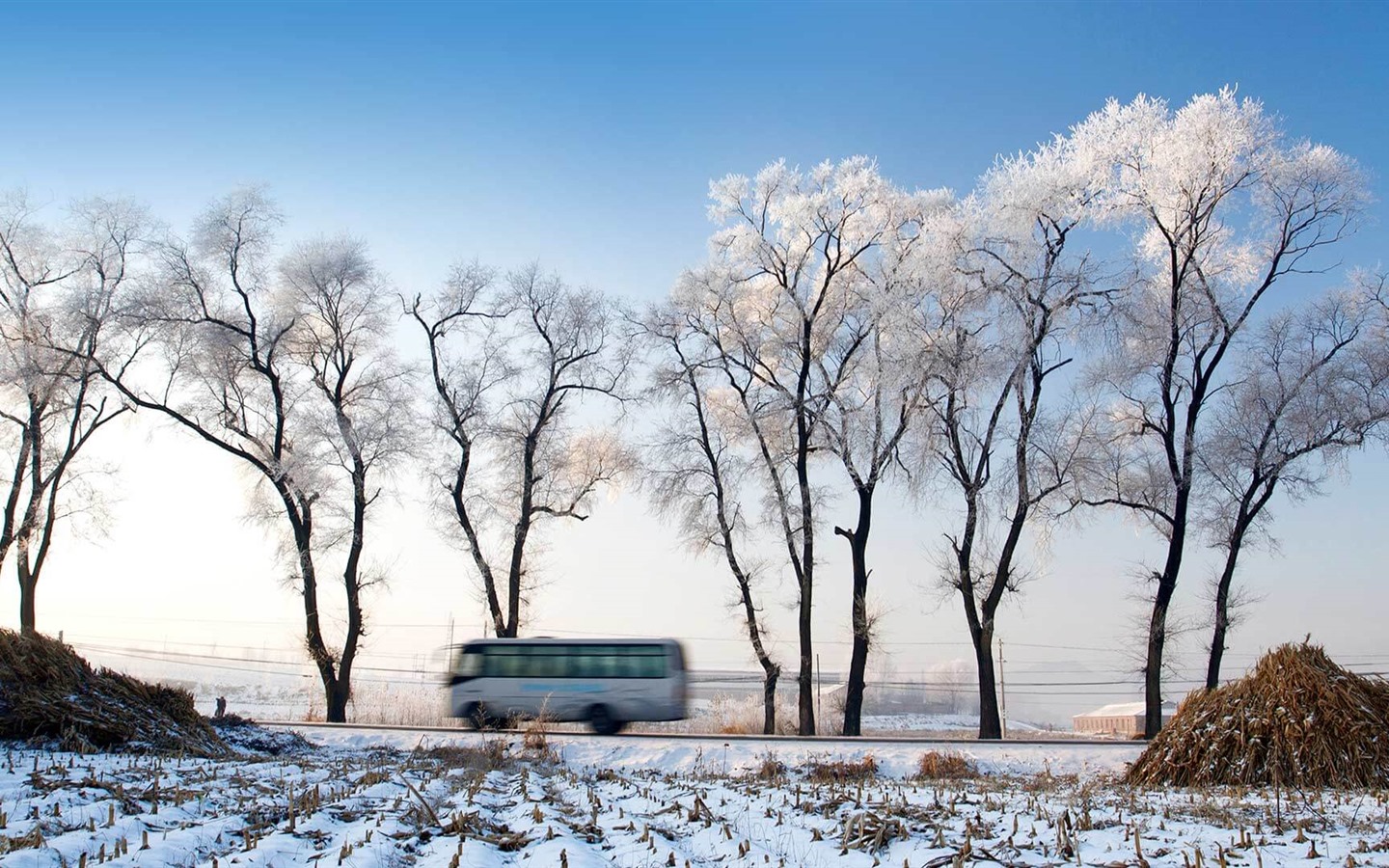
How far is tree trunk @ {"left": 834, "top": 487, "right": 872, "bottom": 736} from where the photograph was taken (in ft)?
78.1

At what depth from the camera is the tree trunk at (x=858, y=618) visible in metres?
23.8

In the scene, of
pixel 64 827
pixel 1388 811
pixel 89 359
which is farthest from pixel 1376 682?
pixel 89 359

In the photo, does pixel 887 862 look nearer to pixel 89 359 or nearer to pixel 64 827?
pixel 64 827

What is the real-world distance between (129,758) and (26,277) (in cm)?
2692

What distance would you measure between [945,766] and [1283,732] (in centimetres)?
592

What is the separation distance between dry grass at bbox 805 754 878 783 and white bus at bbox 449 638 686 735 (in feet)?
31.5

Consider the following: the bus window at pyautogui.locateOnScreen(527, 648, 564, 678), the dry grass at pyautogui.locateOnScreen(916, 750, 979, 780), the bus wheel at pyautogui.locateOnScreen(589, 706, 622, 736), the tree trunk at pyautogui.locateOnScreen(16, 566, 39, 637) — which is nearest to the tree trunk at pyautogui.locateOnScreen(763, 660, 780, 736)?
the bus wheel at pyautogui.locateOnScreen(589, 706, 622, 736)

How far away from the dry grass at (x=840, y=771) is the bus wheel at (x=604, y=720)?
10031 mm

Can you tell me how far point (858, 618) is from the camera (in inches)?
955

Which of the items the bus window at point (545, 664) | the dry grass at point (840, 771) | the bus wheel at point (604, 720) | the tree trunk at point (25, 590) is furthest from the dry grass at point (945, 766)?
the tree trunk at point (25, 590)

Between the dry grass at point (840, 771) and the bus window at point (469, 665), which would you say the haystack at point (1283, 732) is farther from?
the bus window at point (469, 665)

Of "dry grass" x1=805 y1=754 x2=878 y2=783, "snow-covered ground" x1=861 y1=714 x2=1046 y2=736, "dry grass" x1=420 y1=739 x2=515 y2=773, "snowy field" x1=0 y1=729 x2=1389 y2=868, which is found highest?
"snowy field" x1=0 y1=729 x2=1389 y2=868

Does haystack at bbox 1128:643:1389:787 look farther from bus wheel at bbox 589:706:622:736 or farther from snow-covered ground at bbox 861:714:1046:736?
snow-covered ground at bbox 861:714:1046:736

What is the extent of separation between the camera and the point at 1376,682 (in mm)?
9812
